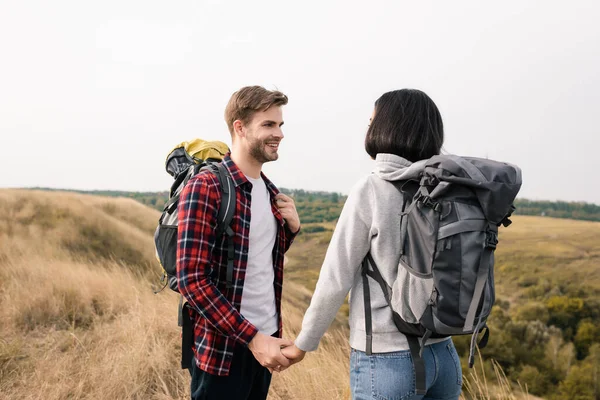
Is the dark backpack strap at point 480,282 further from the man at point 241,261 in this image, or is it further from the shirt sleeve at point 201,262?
the shirt sleeve at point 201,262

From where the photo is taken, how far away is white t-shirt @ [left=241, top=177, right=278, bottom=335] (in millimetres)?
2158

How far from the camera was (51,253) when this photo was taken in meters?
9.89

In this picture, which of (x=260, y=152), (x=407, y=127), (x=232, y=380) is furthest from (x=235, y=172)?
(x=232, y=380)

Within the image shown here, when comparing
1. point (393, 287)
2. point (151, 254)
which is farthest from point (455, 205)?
point (151, 254)

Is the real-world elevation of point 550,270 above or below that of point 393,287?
below

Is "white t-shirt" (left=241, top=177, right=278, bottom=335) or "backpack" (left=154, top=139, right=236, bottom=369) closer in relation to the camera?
"backpack" (left=154, top=139, right=236, bottom=369)

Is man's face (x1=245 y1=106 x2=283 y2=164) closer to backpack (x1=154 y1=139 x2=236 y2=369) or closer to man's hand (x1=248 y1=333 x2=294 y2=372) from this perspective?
backpack (x1=154 y1=139 x2=236 y2=369)

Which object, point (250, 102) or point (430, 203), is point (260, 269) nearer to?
point (250, 102)

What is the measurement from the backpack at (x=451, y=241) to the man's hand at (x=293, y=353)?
1.89 feet

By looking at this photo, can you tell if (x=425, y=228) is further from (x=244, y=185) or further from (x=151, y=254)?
(x=151, y=254)

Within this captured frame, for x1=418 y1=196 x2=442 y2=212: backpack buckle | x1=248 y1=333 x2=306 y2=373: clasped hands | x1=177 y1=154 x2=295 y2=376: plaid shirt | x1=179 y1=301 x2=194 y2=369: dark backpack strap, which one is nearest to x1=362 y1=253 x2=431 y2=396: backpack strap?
x1=418 y1=196 x2=442 y2=212: backpack buckle

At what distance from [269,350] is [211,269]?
0.45 meters

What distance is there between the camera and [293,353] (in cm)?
196

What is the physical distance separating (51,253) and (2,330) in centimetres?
518
